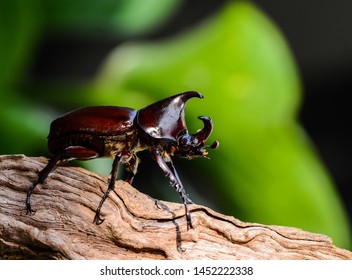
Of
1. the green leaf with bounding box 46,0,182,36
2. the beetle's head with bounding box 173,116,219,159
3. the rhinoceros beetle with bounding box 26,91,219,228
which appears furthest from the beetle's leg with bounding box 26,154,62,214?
the green leaf with bounding box 46,0,182,36

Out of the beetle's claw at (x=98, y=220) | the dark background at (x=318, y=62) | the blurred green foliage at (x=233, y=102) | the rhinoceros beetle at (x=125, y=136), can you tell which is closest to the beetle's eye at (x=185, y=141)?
the rhinoceros beetle at (x=125, y=136)

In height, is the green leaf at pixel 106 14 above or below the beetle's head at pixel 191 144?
above

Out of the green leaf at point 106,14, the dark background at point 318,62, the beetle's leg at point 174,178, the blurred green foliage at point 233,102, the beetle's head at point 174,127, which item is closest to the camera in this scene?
the beetle's leg at point 174,178

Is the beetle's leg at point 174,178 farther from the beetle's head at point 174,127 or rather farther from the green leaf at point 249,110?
the green leaf at point 249,110

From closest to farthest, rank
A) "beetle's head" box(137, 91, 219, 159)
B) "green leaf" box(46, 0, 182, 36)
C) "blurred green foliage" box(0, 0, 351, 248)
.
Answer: "beetle's head" box(137, 91, 219, 159) → "blurred green foliage" box(0, 0, 351, 248) → "green leaf" box(46, 0, 182, 36)

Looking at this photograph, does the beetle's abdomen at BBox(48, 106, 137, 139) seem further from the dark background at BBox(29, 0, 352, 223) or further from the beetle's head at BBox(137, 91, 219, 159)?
the dark background at BBox(29, 0, 352, 223)

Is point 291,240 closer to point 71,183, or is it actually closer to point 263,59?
point 71,183
